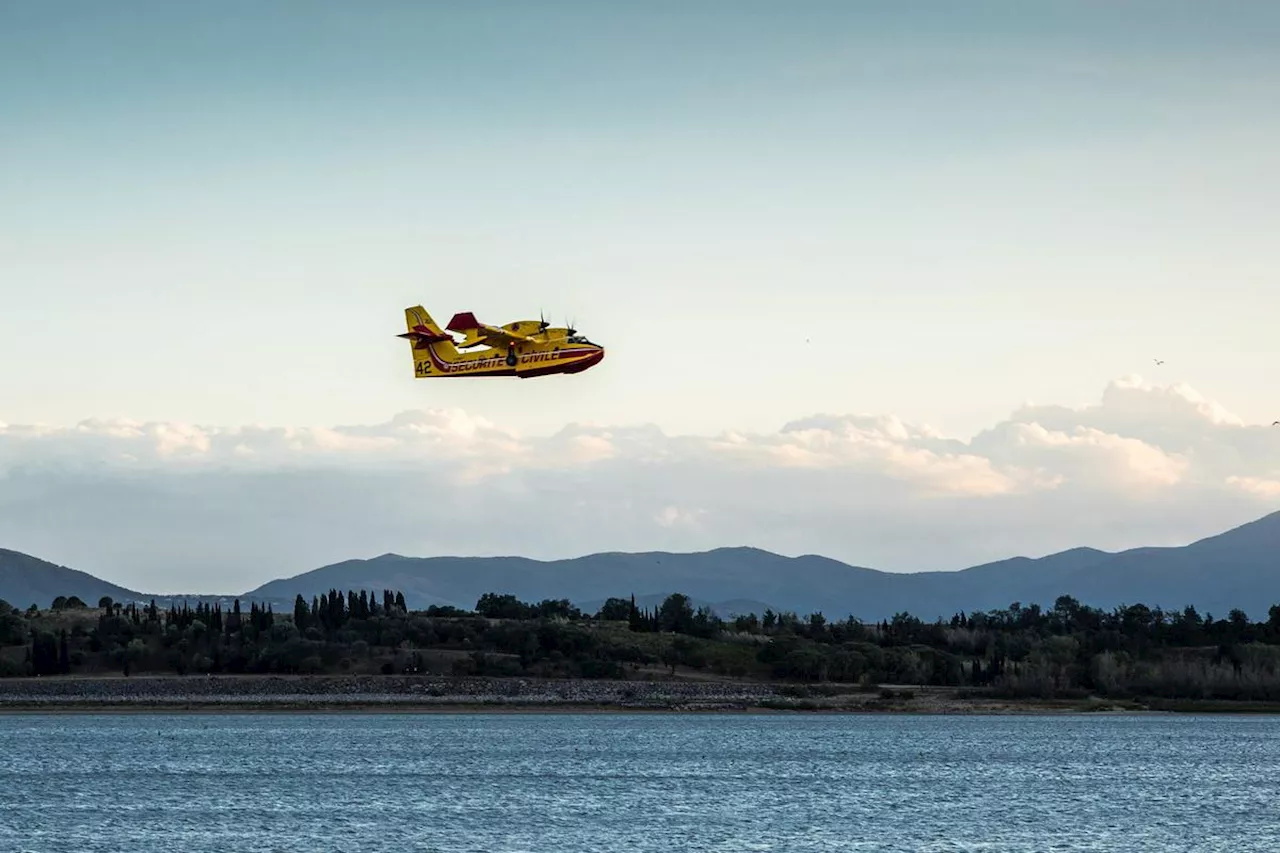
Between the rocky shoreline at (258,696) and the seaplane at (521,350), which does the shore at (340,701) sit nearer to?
the rocky shoreline at (258,696)

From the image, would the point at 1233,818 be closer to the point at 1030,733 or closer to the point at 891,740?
the point at 891,740

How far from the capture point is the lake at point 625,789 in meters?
80.4

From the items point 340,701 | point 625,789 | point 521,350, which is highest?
point 521,350

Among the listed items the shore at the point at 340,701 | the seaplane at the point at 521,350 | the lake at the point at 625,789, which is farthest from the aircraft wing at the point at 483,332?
the shore at the point at 340,701

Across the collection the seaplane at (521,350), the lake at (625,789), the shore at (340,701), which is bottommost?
the lake at (625,789)

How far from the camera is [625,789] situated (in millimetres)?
103188

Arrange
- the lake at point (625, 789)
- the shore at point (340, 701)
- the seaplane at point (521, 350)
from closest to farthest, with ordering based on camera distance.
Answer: the lake at point (625, 789) < the seaplane at point (521, 350) < the shore at point (340, 701)

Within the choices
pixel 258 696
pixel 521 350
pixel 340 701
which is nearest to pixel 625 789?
pixel 521 350

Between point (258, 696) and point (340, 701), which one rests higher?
point (258, 696)

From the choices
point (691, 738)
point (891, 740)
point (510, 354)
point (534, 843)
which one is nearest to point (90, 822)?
point (534, 843)

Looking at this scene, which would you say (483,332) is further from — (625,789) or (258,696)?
(258,696)

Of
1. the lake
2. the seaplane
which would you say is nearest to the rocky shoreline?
the lake

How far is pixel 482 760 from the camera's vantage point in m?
126

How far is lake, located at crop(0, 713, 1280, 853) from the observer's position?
3167 inches
